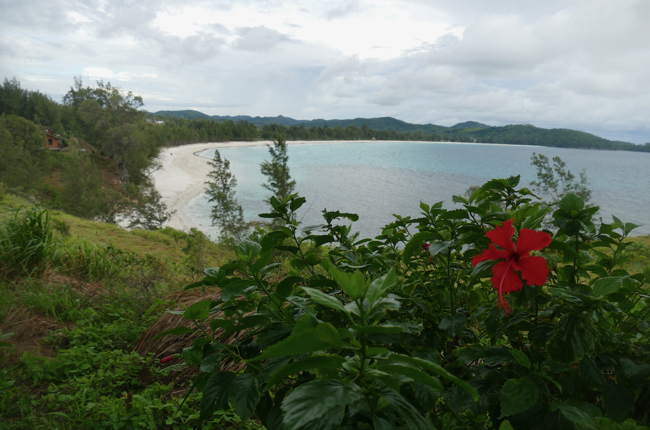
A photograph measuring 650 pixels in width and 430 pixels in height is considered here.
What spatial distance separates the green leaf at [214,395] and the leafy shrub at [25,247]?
3820 millimetres

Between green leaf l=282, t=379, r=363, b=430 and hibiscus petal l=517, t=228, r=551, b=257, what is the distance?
44 cm

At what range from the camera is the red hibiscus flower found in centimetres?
64

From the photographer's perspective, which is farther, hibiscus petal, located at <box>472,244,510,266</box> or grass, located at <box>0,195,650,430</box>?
grass, located at <box>0,195,650,430</box>

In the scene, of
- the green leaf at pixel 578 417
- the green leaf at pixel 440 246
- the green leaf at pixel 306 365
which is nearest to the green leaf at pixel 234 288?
the green leaf at pixel 306 365

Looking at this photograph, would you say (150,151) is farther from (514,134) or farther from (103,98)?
(514,134)

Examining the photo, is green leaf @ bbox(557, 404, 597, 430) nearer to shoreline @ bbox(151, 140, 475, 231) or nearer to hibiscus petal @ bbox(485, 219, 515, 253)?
hibiscus petal @ bbox(485, 219, 515, 253)

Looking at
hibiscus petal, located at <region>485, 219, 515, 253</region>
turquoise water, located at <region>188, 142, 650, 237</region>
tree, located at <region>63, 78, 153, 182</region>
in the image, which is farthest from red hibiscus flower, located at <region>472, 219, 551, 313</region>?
tree, located at <region>63, 78, 153, 182</region>

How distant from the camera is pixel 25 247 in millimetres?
3529

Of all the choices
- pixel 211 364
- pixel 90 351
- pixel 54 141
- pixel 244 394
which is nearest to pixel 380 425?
pixel 244 394

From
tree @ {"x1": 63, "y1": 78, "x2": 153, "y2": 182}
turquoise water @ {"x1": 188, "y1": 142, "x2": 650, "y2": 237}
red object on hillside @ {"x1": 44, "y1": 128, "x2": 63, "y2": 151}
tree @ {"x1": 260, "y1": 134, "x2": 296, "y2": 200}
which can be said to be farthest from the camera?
red object on hillside @ {"x1": 44, "y1": 128, "x2": 63, "y2": 151}

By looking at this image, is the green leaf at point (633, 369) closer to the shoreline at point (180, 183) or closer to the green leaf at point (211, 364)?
the green leaf at point (211, 364)

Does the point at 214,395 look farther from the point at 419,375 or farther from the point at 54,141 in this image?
the point at 54,141

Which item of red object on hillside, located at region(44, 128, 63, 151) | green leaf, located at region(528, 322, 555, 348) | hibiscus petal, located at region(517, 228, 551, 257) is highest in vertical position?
red object on hillside, located at region(44, 128, 63, 151)

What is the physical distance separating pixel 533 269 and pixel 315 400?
48 centimetres
